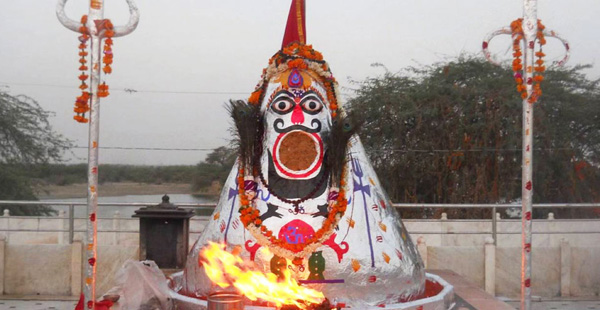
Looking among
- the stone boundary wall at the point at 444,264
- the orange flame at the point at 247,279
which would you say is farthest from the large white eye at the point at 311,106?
the stone boundary wall at the point at 444,264

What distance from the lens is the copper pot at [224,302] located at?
313 centimetres

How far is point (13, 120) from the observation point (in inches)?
498

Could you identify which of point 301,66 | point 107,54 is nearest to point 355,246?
point 301,66

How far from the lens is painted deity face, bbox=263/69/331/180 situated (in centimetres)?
448

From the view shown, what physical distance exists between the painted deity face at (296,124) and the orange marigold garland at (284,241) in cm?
28

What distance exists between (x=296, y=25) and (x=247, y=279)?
1906mm

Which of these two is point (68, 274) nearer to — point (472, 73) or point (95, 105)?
point (95, 105)

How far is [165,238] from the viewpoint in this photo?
6934mm

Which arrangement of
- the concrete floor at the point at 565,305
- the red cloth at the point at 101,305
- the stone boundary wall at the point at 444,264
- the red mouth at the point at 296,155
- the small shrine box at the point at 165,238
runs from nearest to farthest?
the red mouth at the point at 296,155, the red cloth at the point at 101,305, the small shrine box at the point at 165,238, the concrete floor at the point at 565,305, the stone boundary wall at the point at 444,264

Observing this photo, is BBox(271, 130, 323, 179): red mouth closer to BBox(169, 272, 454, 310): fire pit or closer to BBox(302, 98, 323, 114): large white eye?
BBox(302, 98, 323, 114): large white eye

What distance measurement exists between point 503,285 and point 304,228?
14.6 ft

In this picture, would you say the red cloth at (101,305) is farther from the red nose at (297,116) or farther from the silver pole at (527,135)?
the silver pole at (527,135)

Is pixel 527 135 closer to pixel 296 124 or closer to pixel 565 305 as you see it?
pixel 296 124

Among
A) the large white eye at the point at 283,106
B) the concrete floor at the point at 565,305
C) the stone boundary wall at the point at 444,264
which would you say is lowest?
Answer: the concrete floor at the point at 565,305
